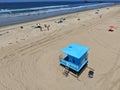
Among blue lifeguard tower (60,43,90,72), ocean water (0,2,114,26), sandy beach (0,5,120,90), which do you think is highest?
blue lifeguard tower (60,43,90,72)

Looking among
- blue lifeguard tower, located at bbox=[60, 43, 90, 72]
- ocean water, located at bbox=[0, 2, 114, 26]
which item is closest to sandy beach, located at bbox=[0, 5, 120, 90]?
blue lifeguard tower, located at bbox=[60, 43, 90, 72]

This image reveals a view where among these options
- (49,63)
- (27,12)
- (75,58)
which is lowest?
(27,12)

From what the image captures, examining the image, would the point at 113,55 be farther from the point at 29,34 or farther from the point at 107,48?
the point at 29,34

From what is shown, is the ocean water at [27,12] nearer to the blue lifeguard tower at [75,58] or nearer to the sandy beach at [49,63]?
the sandy beach at [49,63]

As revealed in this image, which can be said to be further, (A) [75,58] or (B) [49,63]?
(B) [49,63]

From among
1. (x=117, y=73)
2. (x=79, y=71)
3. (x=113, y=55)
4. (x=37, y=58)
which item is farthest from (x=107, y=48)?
(x=37, y=58)

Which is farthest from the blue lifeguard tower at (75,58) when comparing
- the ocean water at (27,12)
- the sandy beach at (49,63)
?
the ocean water at (27,12)

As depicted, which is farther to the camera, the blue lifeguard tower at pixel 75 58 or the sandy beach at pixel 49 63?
the blue lifeguard tower at pixel 75 58

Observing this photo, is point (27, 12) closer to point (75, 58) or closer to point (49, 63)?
point (49, 63)

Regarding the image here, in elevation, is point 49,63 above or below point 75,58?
below

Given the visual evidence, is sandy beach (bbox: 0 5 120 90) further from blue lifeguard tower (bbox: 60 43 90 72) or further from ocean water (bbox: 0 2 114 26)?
ocean water (bbox: 0 2 114 26)

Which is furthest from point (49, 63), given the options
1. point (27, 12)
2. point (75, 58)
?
point (27, 12)
